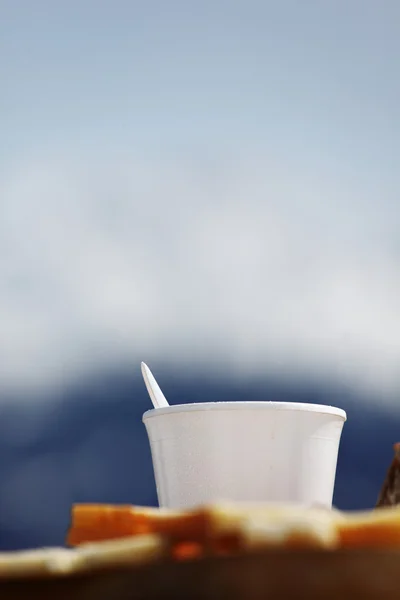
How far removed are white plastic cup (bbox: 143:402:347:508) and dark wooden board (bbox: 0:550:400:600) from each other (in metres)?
1.03

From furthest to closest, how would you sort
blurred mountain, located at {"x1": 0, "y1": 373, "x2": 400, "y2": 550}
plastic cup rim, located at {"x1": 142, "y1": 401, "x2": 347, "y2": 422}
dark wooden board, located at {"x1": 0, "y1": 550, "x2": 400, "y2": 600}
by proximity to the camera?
blurred mountain, located at {"x1": 0, "y1": 373, "x2": 400, "y2": 550} < plastic cup rim, located at {"x1": 142, "y1": 401, "x2": 347, "y2": 422} < dark wooden board, located at {"x1": 0, "y1": 550, "x2": 400, "y2": 600}

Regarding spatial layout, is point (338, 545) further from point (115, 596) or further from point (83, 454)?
point (83, 454)

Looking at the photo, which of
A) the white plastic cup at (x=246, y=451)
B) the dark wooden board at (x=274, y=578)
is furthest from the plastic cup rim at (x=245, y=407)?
the dark wooden board at (x=274, y=578)

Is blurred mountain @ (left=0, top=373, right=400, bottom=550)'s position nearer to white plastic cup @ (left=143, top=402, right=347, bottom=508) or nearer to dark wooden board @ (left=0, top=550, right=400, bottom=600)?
white plastic cup @ (left=143, top=402, right=347, bottom=508)

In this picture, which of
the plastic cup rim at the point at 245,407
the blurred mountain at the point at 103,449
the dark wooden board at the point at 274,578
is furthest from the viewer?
the blurred mountain at the point at 103,449

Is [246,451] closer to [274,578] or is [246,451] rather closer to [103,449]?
[274,578]

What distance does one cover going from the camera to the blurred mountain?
10.5 ft

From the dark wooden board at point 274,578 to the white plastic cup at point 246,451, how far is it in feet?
3.39

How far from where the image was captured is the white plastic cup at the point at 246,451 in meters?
1.21

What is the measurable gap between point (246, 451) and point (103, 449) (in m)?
2.09

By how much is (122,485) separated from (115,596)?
312 cm

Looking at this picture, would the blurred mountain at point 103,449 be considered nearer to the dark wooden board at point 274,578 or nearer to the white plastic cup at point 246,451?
the white plastic cup at point 246,451

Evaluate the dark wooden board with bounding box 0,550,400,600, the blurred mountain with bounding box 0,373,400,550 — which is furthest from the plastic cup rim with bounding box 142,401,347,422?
the blurred mountain with bounding box 0,373,400,550

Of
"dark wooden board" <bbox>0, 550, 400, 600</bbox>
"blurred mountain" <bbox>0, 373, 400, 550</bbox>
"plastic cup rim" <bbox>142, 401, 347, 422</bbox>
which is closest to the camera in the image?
"dark wooden board" <bbox>0, 550, 400, 600</bbox>
